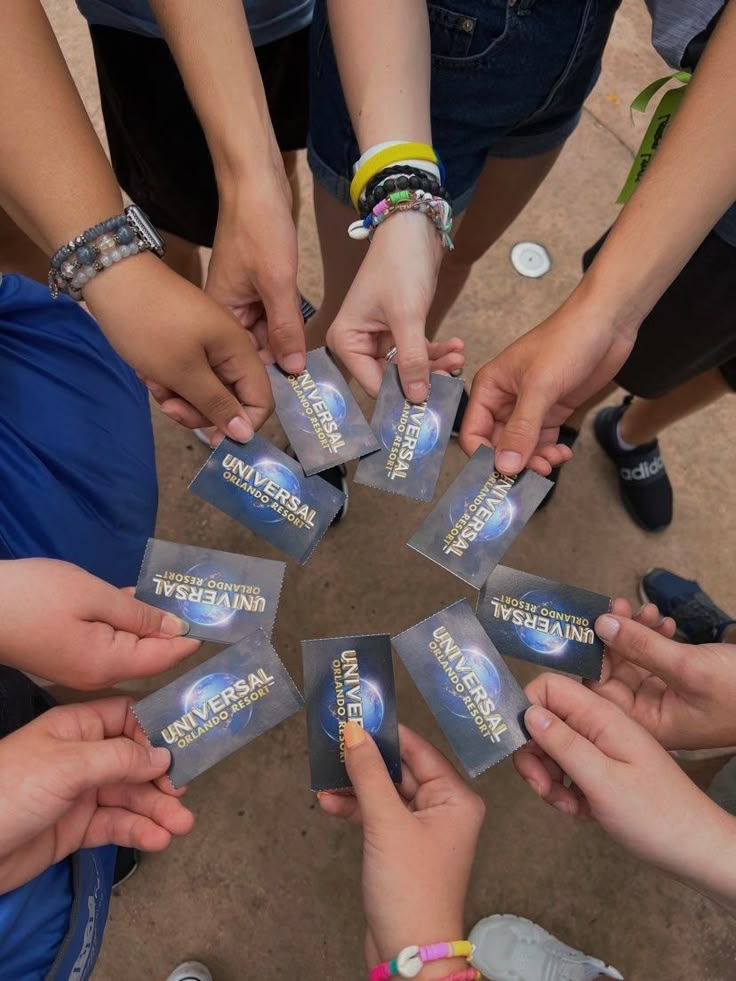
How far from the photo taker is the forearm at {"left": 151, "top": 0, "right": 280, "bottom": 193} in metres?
1.04

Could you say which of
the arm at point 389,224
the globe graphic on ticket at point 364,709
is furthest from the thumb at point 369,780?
the arm at point 389,224

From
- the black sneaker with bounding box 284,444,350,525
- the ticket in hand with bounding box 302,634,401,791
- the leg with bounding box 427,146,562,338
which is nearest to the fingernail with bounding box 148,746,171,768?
the ticket in hand with bounding box 302,634,401,791

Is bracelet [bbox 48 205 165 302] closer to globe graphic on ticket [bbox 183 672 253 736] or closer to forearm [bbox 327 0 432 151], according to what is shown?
forearm [bbox 327 0 432 151]

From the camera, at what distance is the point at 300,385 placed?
4.37 feet

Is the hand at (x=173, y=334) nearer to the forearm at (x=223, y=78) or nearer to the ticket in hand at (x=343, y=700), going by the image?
the forearm at (x=223, y=78)

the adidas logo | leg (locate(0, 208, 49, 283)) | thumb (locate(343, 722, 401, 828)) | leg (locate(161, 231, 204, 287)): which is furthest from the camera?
the adidas logo

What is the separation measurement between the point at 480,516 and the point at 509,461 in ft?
0.41

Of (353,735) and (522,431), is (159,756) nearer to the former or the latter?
(353,735)

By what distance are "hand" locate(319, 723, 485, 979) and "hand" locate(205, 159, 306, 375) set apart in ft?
2.41

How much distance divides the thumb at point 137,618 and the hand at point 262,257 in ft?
1.78

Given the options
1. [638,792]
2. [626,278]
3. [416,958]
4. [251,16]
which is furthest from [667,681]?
[251,16]

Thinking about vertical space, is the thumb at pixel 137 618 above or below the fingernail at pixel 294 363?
below

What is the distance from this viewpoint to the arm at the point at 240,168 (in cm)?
106

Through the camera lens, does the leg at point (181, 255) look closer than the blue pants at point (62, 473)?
No
